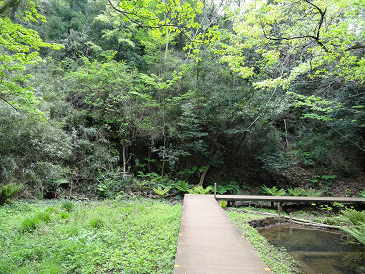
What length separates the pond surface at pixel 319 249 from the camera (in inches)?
170

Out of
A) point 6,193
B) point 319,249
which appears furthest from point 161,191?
point 319,249

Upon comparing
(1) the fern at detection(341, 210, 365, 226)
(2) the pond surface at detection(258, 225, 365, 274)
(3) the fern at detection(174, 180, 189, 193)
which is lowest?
(2) the pond surface at detection(258, 225, 365, 274)

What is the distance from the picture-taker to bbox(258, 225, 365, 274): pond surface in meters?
4.32

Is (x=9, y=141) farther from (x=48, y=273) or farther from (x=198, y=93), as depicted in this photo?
(x=198, y=93)

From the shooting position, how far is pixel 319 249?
527 centimetres

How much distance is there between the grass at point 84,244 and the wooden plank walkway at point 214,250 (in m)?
0.31

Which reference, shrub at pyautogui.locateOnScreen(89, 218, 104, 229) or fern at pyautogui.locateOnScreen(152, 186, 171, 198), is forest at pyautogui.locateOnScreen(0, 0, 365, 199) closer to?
fern at pyautogui.locateOnScreen(152, 186, 171, 198)

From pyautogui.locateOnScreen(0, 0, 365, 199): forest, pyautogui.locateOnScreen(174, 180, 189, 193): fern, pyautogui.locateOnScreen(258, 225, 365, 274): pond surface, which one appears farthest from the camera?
pyautogui.locateOnScreen(174, 180, 189, 193): fern

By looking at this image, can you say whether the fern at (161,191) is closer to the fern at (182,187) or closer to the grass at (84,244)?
the fern at (182,187)

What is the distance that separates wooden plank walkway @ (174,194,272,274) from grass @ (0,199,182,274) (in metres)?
0.31

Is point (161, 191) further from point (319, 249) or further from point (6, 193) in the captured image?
point (319, 249)

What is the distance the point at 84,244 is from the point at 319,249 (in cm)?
602

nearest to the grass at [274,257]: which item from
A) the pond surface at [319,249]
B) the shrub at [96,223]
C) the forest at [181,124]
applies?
the pond surface at [319,249]

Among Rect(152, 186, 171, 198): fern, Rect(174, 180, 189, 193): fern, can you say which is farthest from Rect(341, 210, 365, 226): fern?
Rect(152, 186, 171, 198): fern
